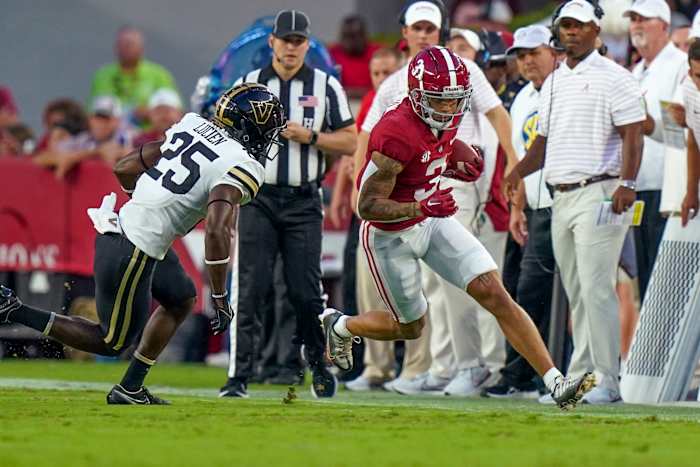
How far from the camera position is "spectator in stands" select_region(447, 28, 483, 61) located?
39.5 ft

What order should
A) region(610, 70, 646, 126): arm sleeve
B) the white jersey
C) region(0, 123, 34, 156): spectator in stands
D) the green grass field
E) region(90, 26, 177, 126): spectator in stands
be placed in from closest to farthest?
1. the green grass field
2. the white jersey
3. region(610, 70, 646, 126): arm sleeve
4. region(0, 123, 34, 156): spectator in stands
5. region(90, 26, 177, 126): spectator in stands

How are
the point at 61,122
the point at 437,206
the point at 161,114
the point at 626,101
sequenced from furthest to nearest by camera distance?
the point at 61,122
the point at 161,114
the point at 626,101
the point at 437,206

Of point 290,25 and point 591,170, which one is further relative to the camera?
point 290,25

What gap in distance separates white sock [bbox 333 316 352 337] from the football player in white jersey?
3.26 feet

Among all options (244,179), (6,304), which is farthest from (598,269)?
(6,304)

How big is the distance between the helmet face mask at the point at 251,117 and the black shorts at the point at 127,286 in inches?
30.0

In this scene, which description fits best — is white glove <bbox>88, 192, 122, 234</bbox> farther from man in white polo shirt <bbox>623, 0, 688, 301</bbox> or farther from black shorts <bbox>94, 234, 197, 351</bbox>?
man in white polo shirt <bbox>623, 0, 688, 301</bbox>

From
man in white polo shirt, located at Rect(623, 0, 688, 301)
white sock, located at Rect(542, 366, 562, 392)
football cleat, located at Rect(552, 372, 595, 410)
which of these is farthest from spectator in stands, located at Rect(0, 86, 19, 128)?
football cleat, located at Rect(552, 372, 595, 410)

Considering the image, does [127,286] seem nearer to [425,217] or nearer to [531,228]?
[425,217]

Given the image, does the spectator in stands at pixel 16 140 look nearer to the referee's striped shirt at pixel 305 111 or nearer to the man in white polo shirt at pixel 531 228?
the referee's striped shirt at pixel 305 111

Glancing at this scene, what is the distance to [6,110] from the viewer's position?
59.5 feet

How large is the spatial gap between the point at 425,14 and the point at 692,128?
2182 millimetres

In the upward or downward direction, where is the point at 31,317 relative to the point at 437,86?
downward

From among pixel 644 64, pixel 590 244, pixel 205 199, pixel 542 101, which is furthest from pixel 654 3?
pixel 205 199
